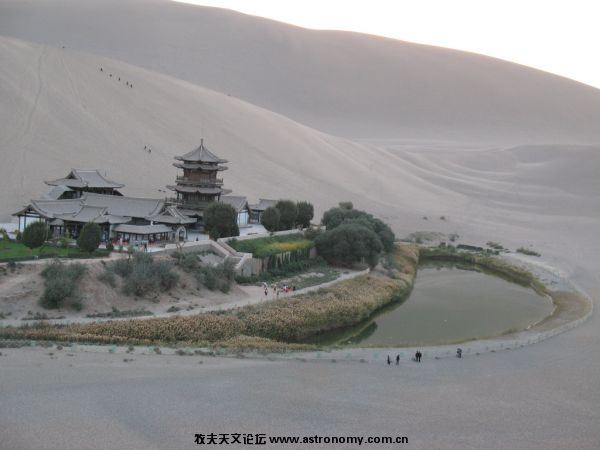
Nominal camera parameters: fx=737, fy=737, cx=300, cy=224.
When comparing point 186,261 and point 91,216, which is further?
point 91,216

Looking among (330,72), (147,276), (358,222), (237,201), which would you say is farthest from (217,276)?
(330,72)

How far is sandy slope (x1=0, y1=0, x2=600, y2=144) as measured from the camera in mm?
126812

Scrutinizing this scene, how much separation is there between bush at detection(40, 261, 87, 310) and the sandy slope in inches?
3658

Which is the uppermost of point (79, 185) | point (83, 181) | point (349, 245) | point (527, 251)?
point (83, 181)

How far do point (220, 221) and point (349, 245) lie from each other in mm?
6020

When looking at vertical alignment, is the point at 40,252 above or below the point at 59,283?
above

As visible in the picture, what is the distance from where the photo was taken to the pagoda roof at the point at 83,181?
36.4 metres

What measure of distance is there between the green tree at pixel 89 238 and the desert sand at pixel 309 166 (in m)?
9.32

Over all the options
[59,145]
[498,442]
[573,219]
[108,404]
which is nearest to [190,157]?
[59,145]

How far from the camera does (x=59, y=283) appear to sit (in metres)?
21.9

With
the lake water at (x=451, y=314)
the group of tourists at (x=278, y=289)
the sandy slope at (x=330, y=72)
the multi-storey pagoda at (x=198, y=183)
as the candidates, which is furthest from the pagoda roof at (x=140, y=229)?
the sandy slope at (x=330, y=72)

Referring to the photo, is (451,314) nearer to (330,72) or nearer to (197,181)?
(197,181)

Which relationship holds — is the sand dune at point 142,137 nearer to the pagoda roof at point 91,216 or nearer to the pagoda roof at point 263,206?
the pagoda roof at point 263,206

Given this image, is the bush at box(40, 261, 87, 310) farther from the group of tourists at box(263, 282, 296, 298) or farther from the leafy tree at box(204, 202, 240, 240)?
the leafy tree at box(204, 202, 240, 240)
